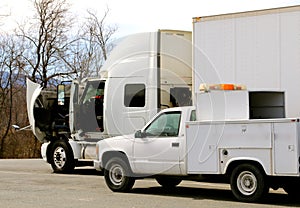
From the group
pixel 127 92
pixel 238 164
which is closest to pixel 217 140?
pixel 238 164

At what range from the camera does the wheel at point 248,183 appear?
415 inches

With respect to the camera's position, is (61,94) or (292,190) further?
(61,94)

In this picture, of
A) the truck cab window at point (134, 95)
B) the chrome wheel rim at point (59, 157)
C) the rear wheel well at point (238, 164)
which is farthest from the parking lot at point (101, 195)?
the truck cab window at point (134, 95)

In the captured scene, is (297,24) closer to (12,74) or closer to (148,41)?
(148,41)

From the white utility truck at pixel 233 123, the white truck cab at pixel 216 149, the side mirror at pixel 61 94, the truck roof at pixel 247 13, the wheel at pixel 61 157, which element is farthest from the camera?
the side mirror at pixel 61 94

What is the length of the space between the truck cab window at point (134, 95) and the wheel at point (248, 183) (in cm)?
573

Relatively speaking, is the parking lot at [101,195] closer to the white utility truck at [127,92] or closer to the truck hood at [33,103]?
the white utility truck at [127,92]

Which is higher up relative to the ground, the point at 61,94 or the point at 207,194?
the point at 61,94

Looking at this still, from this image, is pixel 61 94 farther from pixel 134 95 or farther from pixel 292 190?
pixel 292 190

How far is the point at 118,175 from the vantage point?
12914 mm

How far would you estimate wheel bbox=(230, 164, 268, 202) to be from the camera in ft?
34.6

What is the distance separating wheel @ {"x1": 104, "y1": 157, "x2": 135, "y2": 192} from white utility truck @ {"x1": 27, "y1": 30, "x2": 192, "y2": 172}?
3277 millimetres

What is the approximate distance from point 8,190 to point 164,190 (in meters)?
3.64

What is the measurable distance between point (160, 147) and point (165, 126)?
0.50 m
